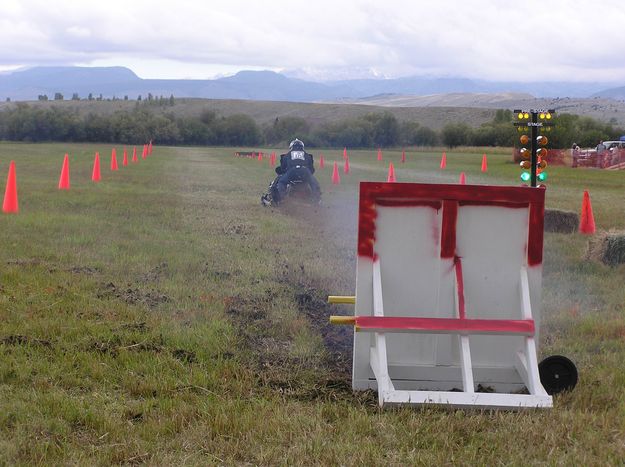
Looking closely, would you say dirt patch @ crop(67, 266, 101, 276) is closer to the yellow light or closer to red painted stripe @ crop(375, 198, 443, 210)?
red painted stripe @ crop(375, 198, 443, 210)

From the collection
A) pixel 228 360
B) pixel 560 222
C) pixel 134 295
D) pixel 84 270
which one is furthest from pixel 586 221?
pixel 228 360

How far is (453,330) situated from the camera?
17.2 ft

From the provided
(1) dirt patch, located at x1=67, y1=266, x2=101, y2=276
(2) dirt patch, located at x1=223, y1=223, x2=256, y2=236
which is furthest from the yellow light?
(1) dirt patch, located at x1=67, y1=266, x2=101, y2=276

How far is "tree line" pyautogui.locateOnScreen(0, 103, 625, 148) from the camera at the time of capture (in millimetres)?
64688

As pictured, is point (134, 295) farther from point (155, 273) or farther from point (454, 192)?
point (454, 192)

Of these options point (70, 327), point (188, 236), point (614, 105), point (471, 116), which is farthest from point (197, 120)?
point (70, 327)

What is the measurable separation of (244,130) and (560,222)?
216 ft

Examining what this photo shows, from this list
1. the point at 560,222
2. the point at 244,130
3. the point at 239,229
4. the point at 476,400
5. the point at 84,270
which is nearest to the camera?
the point at 476,400

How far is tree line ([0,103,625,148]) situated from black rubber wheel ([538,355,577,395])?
55469 mm

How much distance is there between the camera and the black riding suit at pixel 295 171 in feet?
58.3

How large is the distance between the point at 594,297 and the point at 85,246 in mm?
6601

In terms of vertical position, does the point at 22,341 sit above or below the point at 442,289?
below

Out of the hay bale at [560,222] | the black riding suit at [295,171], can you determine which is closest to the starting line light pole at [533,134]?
the hay bale at [560,222]

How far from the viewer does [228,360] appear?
239 inches
